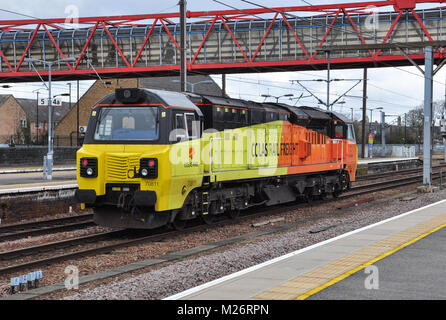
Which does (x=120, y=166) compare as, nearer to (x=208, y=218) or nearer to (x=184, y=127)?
(x=184, y=127)

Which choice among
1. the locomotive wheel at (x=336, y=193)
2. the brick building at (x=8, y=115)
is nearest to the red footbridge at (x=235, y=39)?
the locomotive wheel at (x=336, y=193)

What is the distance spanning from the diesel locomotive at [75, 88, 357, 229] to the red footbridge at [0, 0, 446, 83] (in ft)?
73.7

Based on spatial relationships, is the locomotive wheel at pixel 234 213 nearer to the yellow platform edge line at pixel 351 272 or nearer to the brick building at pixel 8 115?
the yellow platform edge line at pixel 351 272

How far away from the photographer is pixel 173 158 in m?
14.0

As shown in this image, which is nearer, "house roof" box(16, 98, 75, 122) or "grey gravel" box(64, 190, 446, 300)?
"grey gravel" box(64, 190, 446, 300)

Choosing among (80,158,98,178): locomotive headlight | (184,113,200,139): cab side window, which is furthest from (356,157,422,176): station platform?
(80,158,98,178): locomotive headlight

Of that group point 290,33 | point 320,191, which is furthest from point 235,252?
point 290,33

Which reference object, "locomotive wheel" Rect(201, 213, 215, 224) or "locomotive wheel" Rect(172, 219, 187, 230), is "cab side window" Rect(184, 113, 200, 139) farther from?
"locomotive wheel" Rect(201, 213, 215, 224)

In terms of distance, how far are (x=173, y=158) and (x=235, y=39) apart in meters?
31.2

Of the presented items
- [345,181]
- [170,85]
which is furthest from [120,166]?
[170,85]

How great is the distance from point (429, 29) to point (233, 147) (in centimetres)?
3055

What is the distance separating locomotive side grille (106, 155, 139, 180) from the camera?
1388 centimetres
